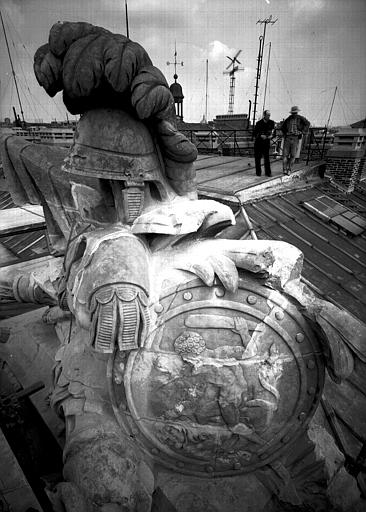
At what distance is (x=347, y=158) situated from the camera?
29.6 ft

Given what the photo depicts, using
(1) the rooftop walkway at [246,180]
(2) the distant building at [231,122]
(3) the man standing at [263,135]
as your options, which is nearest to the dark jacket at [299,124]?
(3) the man standing at [263,135]

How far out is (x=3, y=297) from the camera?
3832mm

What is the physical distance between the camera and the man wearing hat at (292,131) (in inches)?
292

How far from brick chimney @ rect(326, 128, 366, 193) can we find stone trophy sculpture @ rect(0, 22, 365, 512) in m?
8.34

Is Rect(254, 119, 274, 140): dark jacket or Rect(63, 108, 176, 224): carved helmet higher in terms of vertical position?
Rect(63, 108, 176, 224): carved helmet

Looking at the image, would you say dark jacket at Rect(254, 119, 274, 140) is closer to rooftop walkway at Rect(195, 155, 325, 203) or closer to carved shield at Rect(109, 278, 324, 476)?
rooftop walkway at Rect(195, 155, 325, 203)

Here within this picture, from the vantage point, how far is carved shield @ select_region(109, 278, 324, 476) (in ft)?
6.51

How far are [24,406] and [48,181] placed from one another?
2240 millimetres

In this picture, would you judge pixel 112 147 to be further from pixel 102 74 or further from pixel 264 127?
pixel 264 127

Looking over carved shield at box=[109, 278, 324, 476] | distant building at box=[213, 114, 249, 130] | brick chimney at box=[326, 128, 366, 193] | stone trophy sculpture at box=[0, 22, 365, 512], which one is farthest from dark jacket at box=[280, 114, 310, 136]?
distant building at box=[213, 114, 249, 130]

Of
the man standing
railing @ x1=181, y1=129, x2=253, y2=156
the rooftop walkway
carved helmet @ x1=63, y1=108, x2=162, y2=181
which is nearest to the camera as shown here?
carved helmet @ x1=63, y1=108, x2=162, y2=181

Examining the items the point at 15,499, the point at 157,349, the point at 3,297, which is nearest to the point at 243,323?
the point at 157,349

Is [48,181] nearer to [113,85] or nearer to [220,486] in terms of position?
[113,85]

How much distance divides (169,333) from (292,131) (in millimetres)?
6939
